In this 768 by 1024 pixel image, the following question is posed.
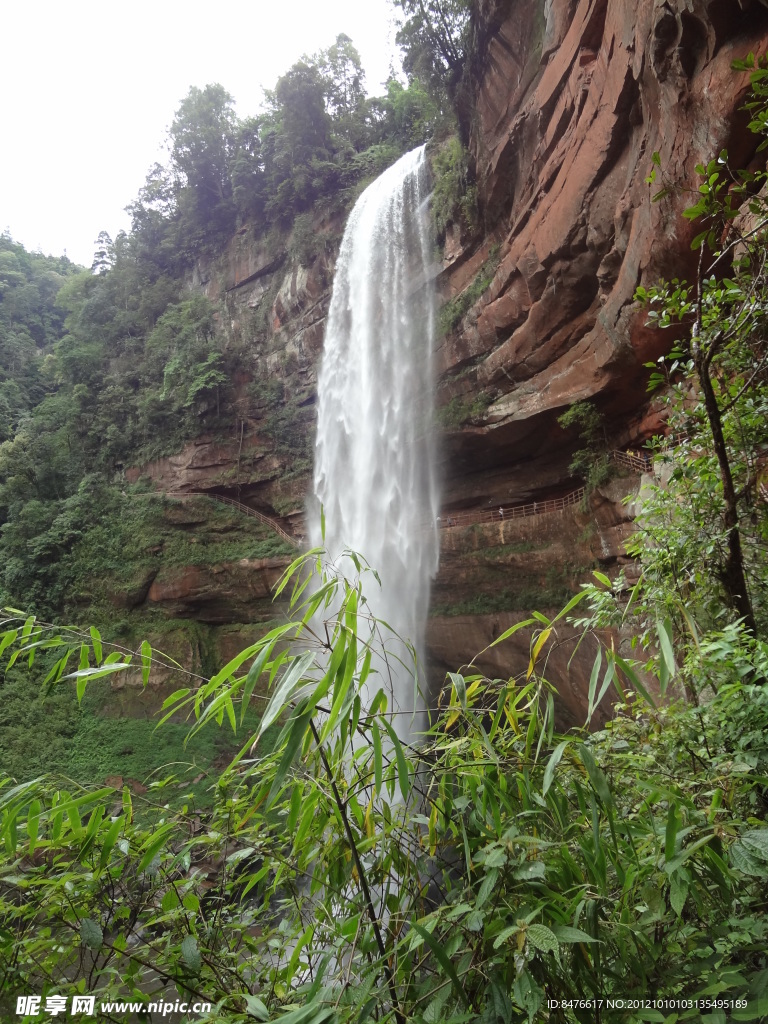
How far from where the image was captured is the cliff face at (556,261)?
6.25 metres

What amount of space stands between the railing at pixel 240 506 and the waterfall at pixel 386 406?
124 centimetres

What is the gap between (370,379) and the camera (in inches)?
578

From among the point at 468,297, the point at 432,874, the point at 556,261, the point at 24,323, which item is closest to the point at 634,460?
the point at 556,261

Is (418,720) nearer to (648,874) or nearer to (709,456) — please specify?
(709,456)

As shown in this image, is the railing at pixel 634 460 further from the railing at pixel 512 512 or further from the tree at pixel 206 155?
the tree at pixel 206 155

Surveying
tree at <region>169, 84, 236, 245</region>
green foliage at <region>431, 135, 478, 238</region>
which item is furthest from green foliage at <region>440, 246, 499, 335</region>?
tree at <region>169, 84, 236, 245</region>

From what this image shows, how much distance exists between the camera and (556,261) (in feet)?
31.0

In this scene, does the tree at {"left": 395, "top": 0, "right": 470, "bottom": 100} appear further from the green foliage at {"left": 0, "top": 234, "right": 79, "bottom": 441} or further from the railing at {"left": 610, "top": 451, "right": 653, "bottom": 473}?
the green foliage at {"left": 0, "top": 234, "right": 79, "bottom": 441}

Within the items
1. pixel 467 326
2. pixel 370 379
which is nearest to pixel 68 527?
pixel 370 379

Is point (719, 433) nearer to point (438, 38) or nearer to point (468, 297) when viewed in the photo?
point (468, 297)

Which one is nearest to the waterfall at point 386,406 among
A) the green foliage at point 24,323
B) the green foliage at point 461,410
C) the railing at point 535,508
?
the green foliage at point 461,410

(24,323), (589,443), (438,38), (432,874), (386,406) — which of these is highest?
(24,323)

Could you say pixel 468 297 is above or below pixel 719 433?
above

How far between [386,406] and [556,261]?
5755mm
